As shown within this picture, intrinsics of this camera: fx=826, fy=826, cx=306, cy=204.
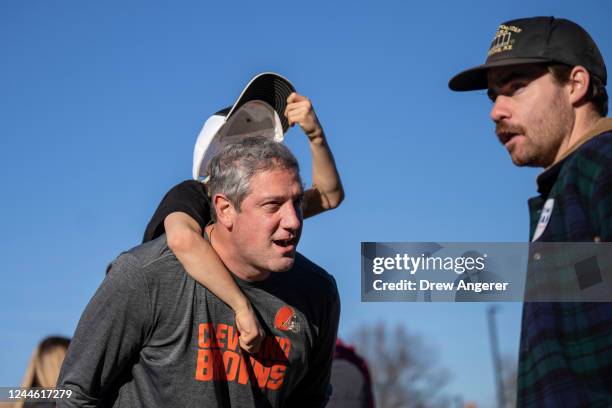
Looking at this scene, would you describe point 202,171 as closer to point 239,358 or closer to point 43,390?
point 239,358

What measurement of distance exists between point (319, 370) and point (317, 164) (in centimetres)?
109

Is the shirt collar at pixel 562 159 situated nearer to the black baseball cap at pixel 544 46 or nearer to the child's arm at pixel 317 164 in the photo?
the black baseball cap at pixel 544 46

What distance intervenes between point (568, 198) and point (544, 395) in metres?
0.65

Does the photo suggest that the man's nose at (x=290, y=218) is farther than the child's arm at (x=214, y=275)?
Yes

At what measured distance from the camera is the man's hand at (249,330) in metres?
3.62

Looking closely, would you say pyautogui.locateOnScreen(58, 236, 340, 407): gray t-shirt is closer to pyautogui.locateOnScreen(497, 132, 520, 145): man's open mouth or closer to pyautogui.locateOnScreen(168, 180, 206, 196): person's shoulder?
pyautogui.locateOnScreen(168, 180, 206, 196): person's shoulder

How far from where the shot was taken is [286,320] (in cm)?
398

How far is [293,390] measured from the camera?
4152mm

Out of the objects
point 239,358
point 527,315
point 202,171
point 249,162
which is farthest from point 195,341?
point 527,315

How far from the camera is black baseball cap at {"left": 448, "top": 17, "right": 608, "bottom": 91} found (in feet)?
10.1

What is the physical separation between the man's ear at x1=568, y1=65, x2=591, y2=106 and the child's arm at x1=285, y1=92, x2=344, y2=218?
1.57 meters

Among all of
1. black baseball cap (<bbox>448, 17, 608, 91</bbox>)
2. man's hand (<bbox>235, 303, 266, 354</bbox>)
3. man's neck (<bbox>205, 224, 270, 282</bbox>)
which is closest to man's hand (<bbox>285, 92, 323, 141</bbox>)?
man's neck (<bbox>205, 224, 270, 282</bbox>)

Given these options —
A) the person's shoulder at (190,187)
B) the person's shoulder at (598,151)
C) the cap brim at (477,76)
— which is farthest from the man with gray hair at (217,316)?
the person's shoulder at (598,151)

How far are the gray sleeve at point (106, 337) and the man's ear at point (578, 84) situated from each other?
6.49 feet
